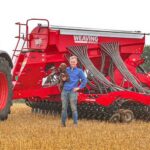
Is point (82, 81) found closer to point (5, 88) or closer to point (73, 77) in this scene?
point (73, 77)

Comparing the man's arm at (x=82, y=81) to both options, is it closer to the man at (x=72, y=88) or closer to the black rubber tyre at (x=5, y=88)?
the man at (x=72, y=88)

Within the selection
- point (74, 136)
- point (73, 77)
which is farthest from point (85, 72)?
point (74, 136)

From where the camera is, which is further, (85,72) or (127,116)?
(85,72)

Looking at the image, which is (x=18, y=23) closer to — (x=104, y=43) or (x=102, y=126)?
(x=104, y=43)

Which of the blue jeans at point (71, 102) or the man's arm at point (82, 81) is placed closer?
the man's arm at point (82, 81)

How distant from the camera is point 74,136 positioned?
8.15 m

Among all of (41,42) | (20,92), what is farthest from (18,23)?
(20,92)

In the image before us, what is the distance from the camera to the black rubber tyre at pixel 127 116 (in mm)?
10992

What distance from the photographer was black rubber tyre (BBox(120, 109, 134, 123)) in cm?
1099

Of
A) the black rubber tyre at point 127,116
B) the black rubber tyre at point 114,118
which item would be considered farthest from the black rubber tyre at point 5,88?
the black rubber tyre at point 127,116

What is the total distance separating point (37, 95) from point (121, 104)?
5.83ft

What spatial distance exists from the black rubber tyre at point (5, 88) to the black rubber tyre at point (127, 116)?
2363 mm

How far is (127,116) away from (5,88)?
8.59 ft

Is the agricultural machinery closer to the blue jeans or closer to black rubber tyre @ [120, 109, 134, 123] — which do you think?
black rubber tyre @ [120, 109, 134, 123]
